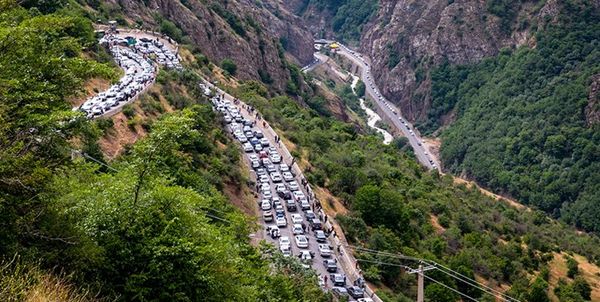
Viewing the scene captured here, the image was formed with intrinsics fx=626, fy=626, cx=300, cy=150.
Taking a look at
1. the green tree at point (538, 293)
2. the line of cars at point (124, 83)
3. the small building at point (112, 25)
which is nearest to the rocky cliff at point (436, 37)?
the small building at point (112, 25)

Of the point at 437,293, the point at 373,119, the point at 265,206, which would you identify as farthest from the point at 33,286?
the point at 373,119

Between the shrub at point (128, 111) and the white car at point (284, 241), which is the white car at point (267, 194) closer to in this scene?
the white car at point (284, 241)

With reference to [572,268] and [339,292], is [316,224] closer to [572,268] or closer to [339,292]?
[339,292]

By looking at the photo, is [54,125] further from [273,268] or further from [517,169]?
[517,169]

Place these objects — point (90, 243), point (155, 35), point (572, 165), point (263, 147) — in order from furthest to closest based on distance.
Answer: point (572, 165) < point (155, 35) < point (263, 147) < point (90, 243)

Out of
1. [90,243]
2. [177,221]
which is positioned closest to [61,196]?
[90,243]

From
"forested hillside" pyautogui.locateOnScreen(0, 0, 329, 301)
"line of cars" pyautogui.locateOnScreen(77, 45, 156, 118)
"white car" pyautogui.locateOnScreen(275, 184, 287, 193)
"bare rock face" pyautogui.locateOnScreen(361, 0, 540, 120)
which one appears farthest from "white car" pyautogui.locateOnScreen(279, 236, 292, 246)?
"bare rock face" pyautogui.locateOnScreen(361, 0, 540, 120)

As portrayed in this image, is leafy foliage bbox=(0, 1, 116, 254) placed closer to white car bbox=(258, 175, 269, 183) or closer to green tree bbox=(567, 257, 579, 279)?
white car bbox=(258, 175, 269, 183)
